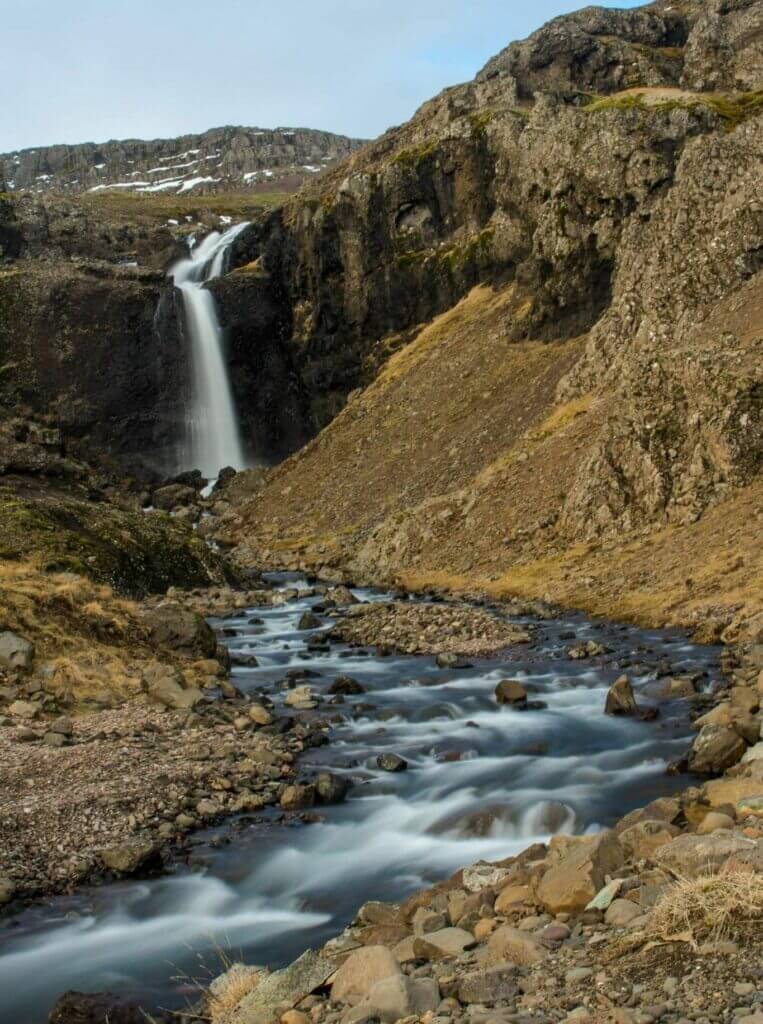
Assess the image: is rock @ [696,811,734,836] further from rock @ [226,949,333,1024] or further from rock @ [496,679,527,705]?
rock @ [496,679,527,705]

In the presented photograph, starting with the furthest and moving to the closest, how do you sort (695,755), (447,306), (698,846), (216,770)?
(447,306) → (216,770) → (695,755) → (698,846)

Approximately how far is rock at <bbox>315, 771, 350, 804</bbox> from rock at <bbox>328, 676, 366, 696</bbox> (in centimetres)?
734

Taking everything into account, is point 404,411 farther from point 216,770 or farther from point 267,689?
point 216,770

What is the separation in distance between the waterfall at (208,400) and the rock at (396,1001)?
80081 millimetres

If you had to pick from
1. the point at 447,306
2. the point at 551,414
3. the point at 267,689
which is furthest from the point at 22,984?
the point at 447,306

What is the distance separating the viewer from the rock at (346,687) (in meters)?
25.1

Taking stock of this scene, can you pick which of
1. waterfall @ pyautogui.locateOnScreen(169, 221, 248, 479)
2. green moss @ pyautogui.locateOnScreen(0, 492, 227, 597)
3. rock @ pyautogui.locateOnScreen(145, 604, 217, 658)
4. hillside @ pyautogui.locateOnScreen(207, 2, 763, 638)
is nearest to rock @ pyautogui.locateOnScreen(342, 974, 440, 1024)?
rock @ pyautogui.locateOnScreen(145, 604, 217, 658)

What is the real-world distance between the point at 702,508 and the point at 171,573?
22.0m

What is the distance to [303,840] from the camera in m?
15.6

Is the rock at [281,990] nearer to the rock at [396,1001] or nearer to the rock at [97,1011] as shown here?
the rock at [396,1001]

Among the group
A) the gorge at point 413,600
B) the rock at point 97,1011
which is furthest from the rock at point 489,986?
the rock at point 97,1011

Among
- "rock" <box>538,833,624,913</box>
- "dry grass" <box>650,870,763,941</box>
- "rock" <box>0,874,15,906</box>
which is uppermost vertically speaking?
"dry grass" <box>650,870,763,941</box>

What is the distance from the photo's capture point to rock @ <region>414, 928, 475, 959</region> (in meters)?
9.16

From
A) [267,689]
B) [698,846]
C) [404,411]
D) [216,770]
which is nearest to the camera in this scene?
[698,846]
